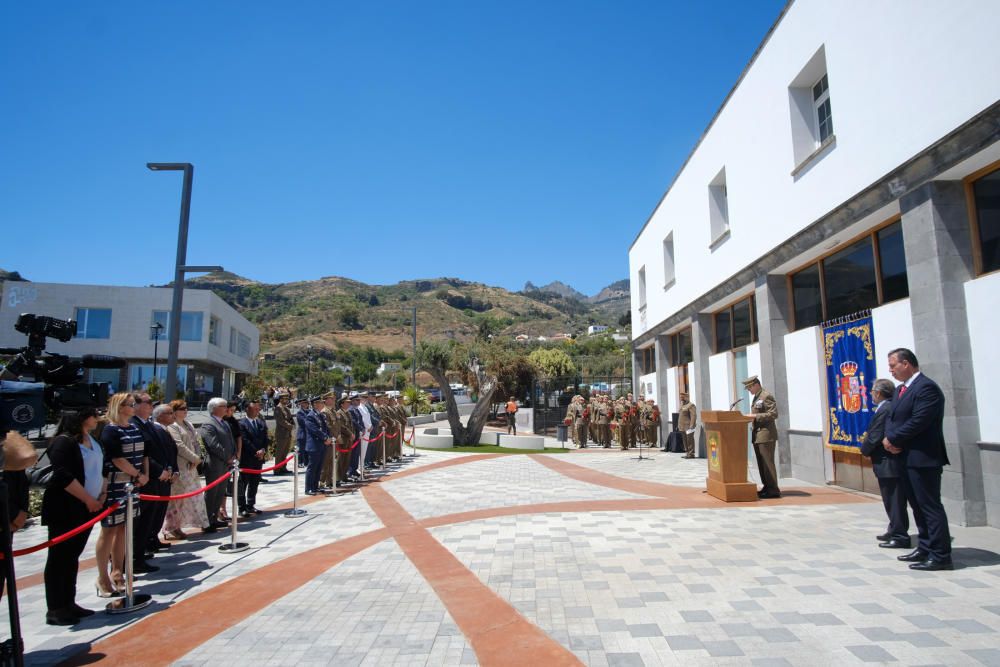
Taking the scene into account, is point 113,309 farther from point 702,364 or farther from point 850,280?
point 850,280

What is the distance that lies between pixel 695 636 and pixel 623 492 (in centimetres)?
623

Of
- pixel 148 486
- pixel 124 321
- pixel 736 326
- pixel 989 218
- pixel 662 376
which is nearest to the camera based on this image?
pixel 148 486

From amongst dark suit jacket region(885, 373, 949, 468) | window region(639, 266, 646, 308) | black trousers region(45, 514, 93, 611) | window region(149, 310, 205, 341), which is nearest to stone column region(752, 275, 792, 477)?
dark suit jacket region(885, 373, 949, 468)

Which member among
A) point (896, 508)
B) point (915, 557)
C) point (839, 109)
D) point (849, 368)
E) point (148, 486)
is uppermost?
point (839, 109)

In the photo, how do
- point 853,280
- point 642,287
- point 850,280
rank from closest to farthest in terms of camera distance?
point 853,280 → point 850,280 → point 642,287

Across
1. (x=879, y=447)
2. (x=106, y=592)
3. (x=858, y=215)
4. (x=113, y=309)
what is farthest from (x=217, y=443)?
(x=113, y=309)

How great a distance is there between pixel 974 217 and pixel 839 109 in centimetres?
302

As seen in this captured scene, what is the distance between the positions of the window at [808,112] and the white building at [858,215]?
0.12 ft

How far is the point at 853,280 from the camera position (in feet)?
32.2

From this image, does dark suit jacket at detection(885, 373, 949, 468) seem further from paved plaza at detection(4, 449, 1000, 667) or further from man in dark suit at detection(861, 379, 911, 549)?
→ paved plaza at detection(4, 449, 1000, 667)

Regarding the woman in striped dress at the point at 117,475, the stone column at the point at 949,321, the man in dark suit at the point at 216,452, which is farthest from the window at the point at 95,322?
the stone column at the point at 949,321

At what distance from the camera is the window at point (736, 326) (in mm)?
13852

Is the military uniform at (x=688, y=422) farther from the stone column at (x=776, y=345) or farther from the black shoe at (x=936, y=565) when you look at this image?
the black shoe at (x=936, y=565)

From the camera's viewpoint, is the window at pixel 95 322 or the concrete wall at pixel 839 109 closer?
the concrete wall at pixel 839 109
